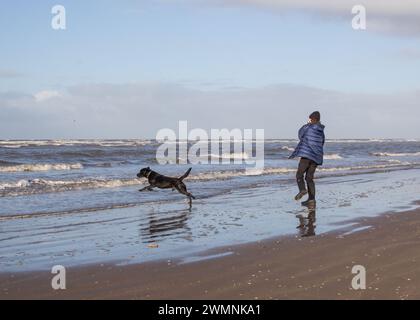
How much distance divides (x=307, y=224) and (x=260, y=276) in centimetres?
340

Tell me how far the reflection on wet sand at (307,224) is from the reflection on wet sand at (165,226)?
63.0 inches

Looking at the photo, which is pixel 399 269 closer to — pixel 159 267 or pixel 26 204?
pixel 159 267

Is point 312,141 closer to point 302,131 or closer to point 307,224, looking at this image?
point 302,131

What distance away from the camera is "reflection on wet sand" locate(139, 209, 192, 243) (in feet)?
25.5

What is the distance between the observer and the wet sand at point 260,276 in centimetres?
468

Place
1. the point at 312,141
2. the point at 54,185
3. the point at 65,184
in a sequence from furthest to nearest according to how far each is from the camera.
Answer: the point at 65,184 < the point at 54,185 < the point at 312,141

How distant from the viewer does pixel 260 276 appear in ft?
17.2

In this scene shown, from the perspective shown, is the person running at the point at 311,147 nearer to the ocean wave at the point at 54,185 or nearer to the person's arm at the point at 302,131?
the person's arm at the point at 302,131

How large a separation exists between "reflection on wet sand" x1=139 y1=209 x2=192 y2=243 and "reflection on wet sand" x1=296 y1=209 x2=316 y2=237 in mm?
Result: 1600

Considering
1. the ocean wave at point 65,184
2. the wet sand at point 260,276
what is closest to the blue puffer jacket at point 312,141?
the wet sand at point 260,276

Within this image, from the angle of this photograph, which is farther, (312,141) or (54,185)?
(54,185)

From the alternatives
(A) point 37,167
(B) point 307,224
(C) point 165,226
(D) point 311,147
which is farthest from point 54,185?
(B) point 307,224

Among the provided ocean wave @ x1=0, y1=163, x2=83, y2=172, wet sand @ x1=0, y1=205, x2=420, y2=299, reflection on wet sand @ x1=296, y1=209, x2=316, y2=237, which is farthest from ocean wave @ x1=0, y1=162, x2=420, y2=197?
wet sand @ x1=0, y1=205, x2=420, y2=299
